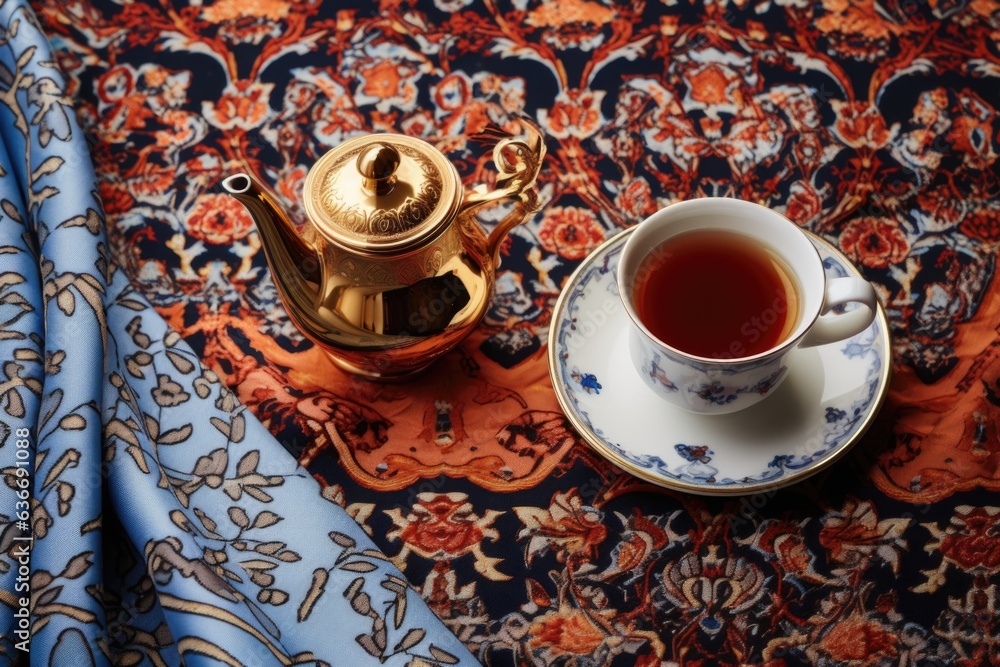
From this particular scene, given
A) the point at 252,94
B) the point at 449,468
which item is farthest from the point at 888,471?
the point at 252,94

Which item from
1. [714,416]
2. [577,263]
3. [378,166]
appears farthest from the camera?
[577,263]

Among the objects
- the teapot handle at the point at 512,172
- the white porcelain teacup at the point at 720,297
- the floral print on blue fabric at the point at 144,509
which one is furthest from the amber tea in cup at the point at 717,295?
the floral print on blue fabric at the point at 144,509

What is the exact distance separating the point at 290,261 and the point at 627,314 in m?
0.33

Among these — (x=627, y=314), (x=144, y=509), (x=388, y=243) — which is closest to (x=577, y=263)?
(x=627, y=314)

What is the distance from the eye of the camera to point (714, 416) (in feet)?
2.72

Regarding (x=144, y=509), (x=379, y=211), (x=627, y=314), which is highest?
(x=379, y=211)

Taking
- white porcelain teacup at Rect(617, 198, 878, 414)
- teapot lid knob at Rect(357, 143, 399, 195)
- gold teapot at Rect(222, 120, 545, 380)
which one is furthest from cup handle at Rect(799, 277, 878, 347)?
teapot lid knob at Rect(357, 143, 399, 195)

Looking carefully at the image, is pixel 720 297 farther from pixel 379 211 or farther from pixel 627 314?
pixel 379 211

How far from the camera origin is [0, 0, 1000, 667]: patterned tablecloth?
2.63 ft

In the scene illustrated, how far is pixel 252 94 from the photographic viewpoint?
3.57 ft

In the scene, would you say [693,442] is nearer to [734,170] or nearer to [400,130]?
[734,170]

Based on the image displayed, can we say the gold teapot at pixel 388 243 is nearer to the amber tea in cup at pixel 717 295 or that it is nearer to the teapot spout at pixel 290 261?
the teapot spout at pixel 290 261

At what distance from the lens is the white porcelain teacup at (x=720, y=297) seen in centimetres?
76

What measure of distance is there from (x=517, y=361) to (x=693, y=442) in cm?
22
